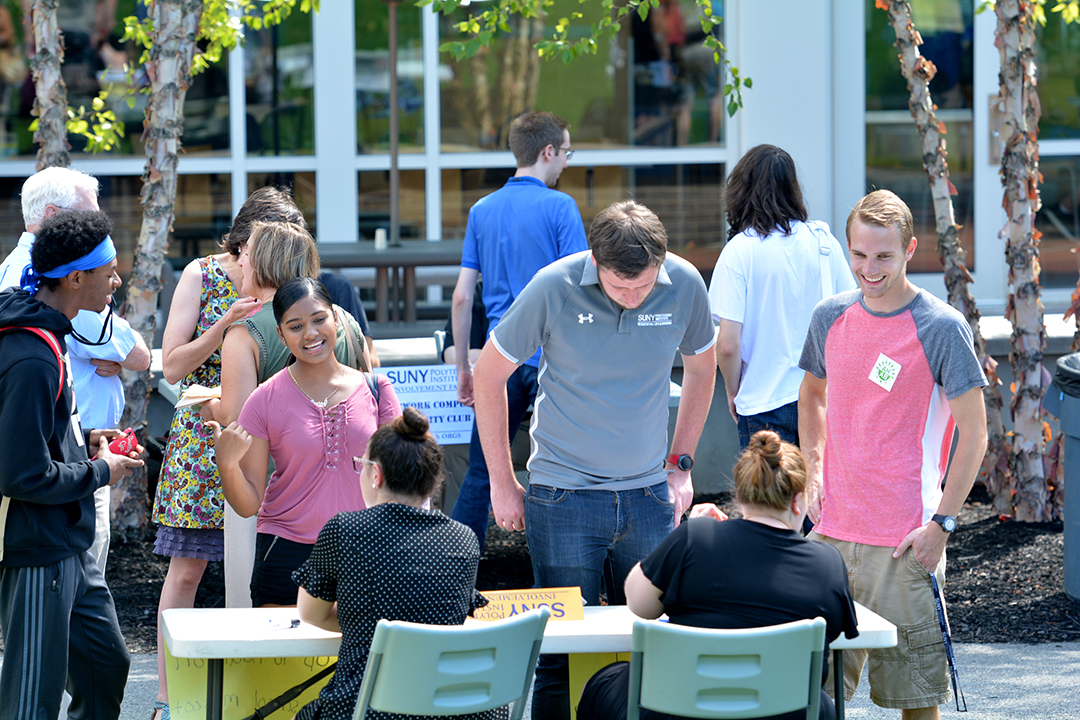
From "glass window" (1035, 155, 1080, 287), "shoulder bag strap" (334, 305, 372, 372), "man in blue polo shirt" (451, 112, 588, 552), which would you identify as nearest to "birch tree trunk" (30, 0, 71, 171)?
"man in blue polo shirt" (451, 112, 588, 552)

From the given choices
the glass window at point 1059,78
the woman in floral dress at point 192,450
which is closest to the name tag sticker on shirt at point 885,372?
the woman in floral dress at point 192,450

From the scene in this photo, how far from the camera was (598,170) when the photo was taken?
977 cm

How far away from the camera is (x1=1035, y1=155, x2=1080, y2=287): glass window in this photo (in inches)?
380

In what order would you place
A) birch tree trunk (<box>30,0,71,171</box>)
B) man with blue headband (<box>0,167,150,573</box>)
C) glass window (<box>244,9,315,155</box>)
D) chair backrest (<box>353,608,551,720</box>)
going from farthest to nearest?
1. glass window (<box>244,9,315,155</box>)
2. birch tree trunk (<box>30,0,71,171</box>)
3. man with blue headband (<box>0,167,150,573</box>)
4. chair backrest (<box>353,608,551,720</box>)

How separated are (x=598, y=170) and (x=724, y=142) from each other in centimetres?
110

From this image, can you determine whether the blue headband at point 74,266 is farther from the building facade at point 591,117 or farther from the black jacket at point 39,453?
the building facade at point 591,117

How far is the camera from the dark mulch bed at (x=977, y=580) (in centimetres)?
489

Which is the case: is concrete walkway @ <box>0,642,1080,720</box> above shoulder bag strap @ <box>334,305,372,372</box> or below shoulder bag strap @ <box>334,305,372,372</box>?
below

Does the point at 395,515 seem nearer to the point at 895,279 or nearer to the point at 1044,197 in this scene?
the point at 895,279

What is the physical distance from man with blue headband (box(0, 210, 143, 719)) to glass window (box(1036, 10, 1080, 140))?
8685mm

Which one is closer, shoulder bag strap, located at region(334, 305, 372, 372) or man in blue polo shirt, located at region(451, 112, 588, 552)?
shoulder bag strap, located at region(334, 305, 372, 372)

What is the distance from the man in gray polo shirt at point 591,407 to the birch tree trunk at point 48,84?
10.8ft

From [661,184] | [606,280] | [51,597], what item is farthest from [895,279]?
[661,184]

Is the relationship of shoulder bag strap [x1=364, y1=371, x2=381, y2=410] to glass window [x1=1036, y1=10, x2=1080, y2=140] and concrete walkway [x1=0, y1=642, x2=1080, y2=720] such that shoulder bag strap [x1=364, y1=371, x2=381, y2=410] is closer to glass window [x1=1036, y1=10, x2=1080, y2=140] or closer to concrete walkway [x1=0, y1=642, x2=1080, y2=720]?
concrete walkway [x1=0, y1=642, x2=1080, y2=720]
